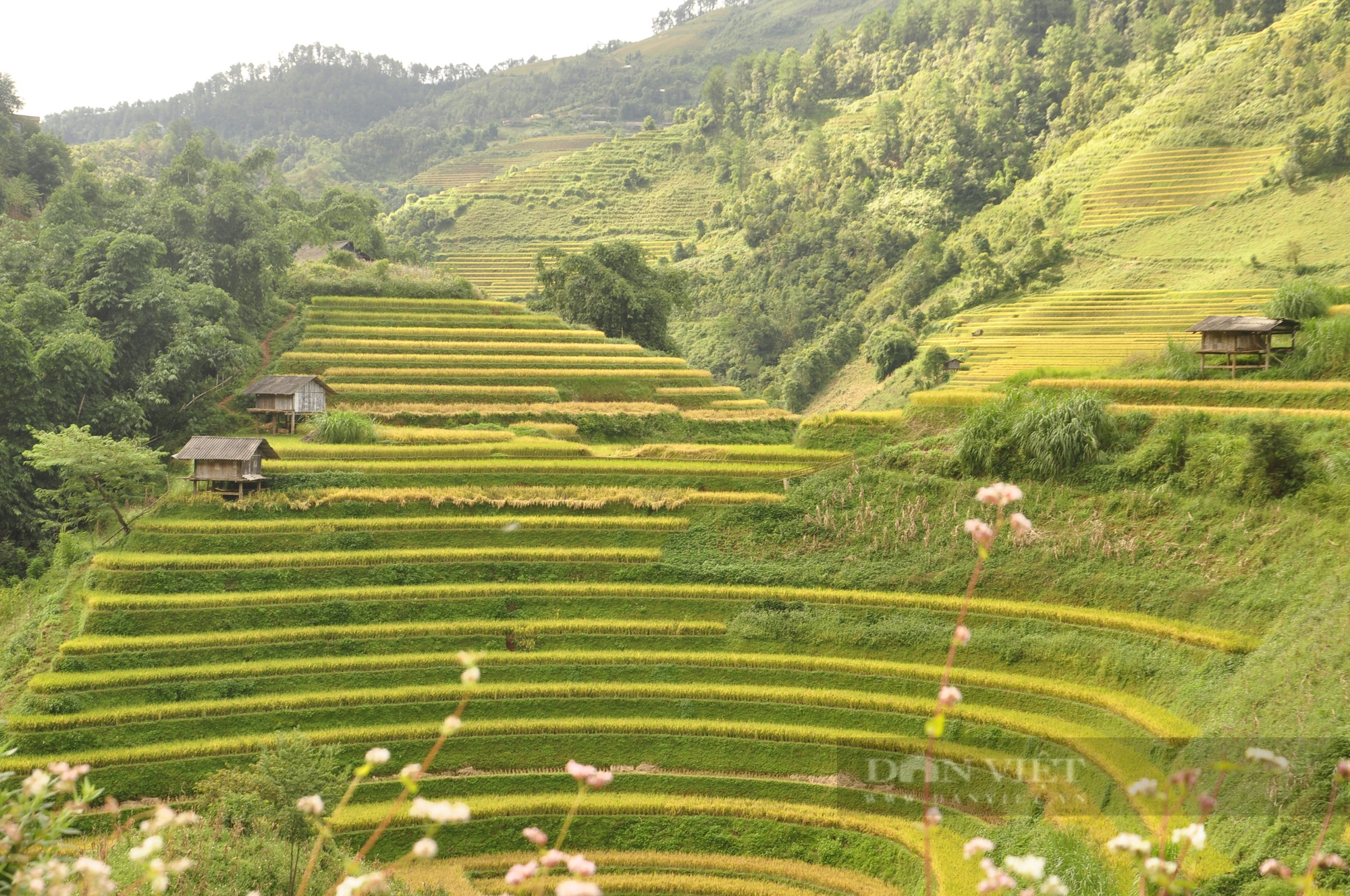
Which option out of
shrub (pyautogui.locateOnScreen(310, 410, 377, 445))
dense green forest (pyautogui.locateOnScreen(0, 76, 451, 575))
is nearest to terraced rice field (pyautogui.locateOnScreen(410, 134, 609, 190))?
dense green forest (pyautogui.locateOnScreen(0, 76, 451, 575))

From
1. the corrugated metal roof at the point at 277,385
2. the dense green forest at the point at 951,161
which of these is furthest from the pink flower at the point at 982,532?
the dense green forest at the point at 951,161

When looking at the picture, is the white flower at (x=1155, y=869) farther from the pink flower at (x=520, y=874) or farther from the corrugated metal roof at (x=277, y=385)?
the corrugated metal roof at (x=277, y=385)

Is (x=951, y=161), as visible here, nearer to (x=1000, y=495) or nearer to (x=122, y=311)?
(x=122, y=311)

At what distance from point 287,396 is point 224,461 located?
695cm

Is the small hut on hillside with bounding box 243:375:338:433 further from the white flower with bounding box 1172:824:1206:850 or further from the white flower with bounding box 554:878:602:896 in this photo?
the white flower with bounding box 1172:824:1206:850

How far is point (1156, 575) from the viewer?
18609mm

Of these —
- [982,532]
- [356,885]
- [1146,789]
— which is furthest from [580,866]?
[1146,789]

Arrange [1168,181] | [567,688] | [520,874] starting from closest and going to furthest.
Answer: [520,874] → [567,688] → [1168,181]

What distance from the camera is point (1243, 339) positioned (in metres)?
22.8

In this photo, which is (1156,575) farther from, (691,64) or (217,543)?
(691,64)

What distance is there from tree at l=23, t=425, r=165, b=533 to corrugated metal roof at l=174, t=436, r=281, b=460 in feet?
3.77

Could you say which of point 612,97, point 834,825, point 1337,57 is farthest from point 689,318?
point 612,97

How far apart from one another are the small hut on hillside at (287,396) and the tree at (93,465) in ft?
17.8

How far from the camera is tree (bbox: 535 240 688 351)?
45.8 meters
